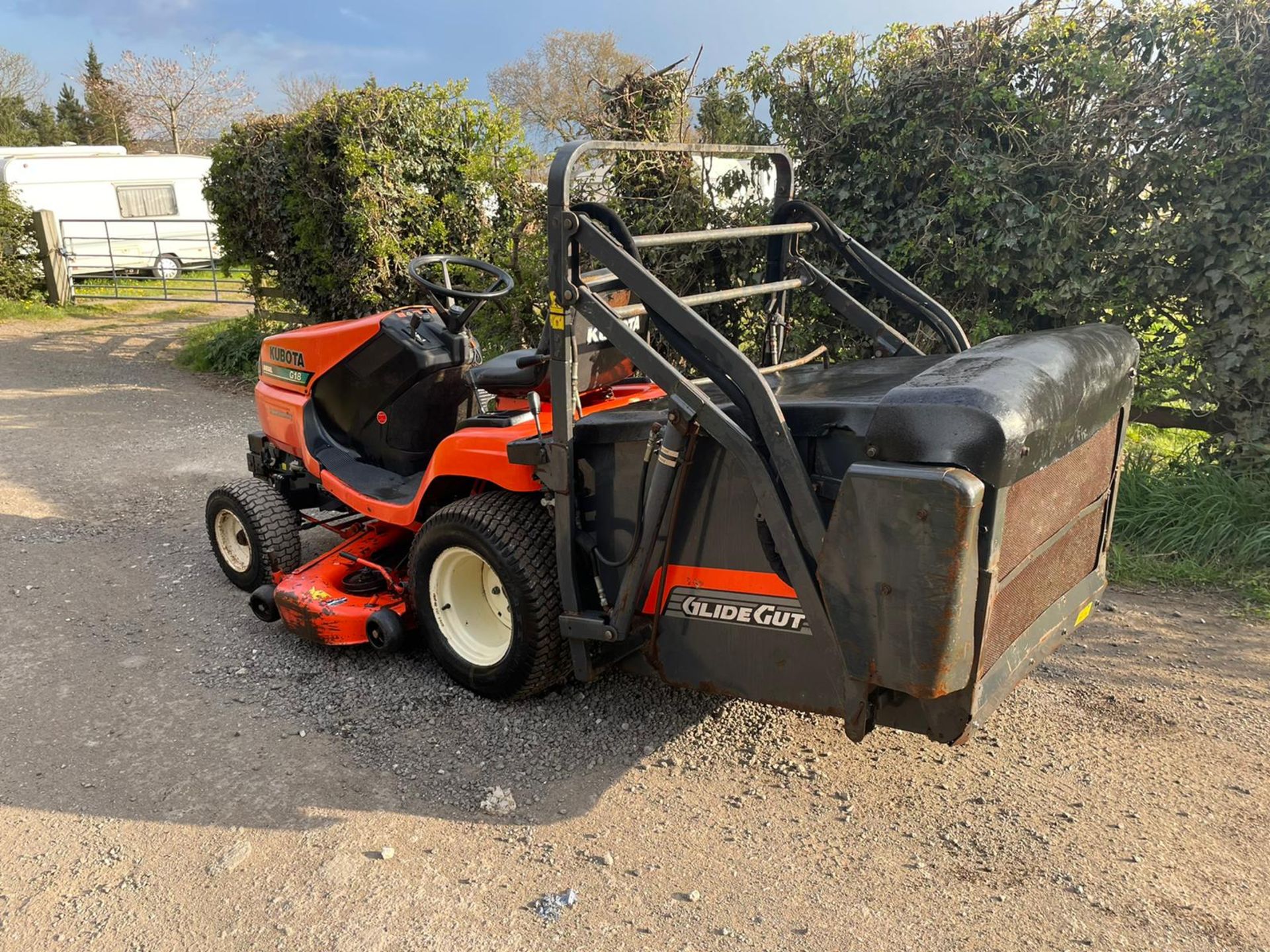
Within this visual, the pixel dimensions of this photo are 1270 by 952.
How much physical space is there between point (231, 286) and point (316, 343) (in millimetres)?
13386

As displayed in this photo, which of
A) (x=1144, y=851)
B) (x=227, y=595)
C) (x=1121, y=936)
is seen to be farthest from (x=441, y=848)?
(x=227, y=595)

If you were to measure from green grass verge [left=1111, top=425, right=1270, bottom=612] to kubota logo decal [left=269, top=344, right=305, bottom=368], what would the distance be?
13.6 feet

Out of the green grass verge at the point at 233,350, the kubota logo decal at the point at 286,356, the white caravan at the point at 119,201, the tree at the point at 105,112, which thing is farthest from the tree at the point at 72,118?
the kubota logo decal at the point at 286,356

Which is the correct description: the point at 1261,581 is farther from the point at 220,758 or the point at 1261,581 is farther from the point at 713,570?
the point at 220,758

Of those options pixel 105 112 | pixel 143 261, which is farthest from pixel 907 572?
pixel 105 112

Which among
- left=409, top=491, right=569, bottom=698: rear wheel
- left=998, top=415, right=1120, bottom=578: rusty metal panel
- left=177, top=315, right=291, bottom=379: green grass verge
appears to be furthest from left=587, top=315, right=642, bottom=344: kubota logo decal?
left=177, top=315, right=291, bottom=379: green grass verge

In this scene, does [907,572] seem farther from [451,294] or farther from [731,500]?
[451,294]

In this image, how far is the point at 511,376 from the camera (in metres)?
3.49

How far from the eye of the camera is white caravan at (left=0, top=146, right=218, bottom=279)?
1750cm

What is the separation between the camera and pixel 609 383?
12.3 feet

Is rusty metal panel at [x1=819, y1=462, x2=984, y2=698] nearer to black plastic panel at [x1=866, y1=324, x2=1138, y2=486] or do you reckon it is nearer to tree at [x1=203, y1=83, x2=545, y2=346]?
black plastic panel at [x1=866, y1=324, x2=1138, y2=486]

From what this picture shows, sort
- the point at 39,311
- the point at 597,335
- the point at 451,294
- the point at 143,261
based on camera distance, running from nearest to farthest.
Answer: the point at 597,335 < the point at 451,294 < the point at 39,311 < the point at 143,261

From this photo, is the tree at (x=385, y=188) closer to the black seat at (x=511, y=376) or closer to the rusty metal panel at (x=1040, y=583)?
the black seat at (x=511, y=376)

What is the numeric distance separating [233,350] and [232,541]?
6839mm
